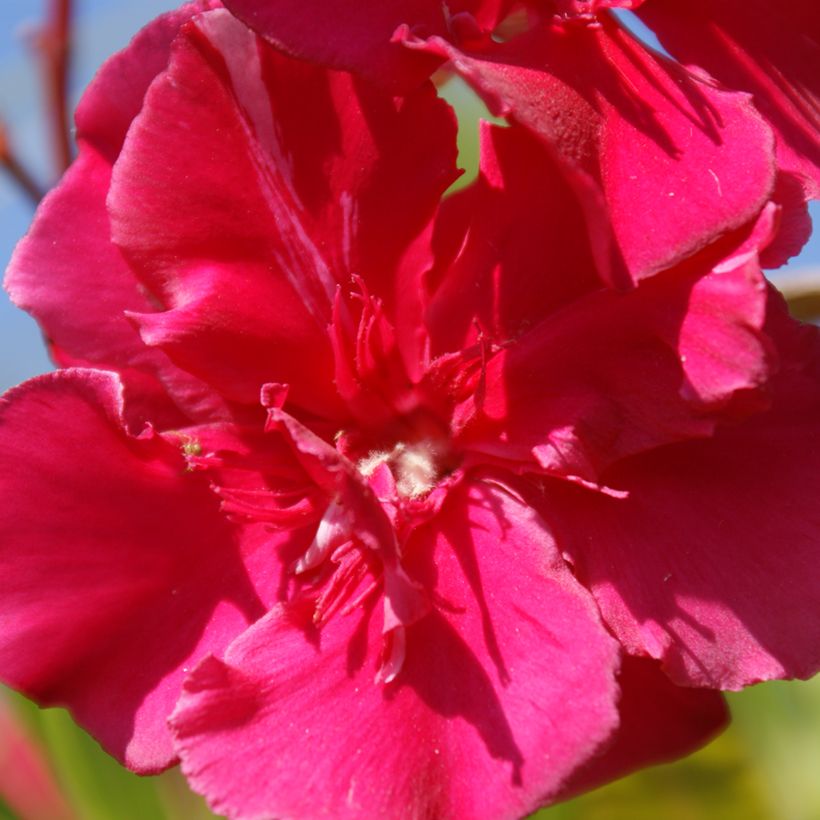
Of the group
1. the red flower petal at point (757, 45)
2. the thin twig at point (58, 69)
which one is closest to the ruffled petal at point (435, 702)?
the red flower petal at point (757, 45)

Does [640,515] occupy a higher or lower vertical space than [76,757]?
higher

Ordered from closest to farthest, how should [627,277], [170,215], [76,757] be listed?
[627,277] < [170,215] < [76,757]

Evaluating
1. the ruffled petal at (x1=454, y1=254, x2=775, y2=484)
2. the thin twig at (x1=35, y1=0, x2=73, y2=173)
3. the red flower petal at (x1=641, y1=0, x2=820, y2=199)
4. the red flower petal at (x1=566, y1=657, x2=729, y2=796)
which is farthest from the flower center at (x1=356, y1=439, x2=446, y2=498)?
the thin twig at (x1=35, y1=0, x2=73, y2=173)

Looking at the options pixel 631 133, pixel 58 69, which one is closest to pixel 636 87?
pixel 631 133

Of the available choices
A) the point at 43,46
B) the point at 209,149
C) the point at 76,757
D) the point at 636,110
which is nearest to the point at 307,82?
the point at 209,149

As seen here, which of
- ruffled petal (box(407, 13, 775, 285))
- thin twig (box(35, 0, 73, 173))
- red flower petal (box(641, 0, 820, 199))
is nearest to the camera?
ruffled petal (box(407, 13, 775, 285))

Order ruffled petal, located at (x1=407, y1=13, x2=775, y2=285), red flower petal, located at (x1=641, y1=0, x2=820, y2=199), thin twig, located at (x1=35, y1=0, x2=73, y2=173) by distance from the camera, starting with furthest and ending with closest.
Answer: thin twig, located at (x1=35, y1=0, x2=73, y2=173), red flower petal, located at (x1=641, y1=0, x2=820, y2=199), ruffled petal, located at (x1=407, y1=13, x2=775, y2=285)

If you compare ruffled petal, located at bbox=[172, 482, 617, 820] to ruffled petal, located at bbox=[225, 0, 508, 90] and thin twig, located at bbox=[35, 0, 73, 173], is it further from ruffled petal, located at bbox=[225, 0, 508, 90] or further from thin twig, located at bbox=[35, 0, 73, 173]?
thin twig, located at bbox=[35, 0, 73, 173]

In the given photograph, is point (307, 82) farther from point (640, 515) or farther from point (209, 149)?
point (640, 515)
